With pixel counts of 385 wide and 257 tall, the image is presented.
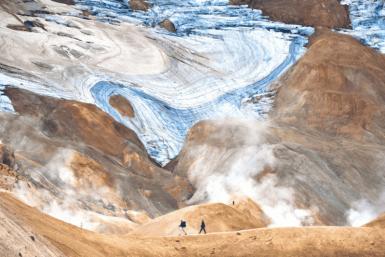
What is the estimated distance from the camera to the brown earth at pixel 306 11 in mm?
90625

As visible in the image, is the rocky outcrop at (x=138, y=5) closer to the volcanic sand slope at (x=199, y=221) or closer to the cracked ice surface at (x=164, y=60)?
the cracked ice surface at (x=164, y=60)

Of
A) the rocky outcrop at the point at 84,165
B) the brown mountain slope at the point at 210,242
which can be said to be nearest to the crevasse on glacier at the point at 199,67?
the rocky outcrop at the point at 84,165

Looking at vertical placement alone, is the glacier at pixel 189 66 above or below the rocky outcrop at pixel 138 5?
below

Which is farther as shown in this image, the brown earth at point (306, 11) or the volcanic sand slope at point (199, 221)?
Answer: the brown earth at point (306, 11)

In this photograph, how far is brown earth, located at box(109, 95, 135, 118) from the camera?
217 ft

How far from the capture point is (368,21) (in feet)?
295

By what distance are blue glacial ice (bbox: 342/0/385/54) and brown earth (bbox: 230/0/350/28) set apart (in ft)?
3.11

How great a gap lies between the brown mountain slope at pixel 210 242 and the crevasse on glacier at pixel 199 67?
3707 centimetres

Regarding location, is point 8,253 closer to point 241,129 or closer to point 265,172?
point 265,172

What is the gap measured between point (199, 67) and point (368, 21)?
71.9 ft

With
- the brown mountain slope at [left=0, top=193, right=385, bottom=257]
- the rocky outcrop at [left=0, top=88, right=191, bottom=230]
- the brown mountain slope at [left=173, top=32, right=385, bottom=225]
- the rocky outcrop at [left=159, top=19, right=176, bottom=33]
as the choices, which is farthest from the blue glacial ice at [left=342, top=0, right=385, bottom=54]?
the brown mountain slope at [left=0, top=193, right=385, bottom=257]

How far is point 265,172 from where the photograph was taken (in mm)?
57188

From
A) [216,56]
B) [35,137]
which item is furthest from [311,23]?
[35,137]

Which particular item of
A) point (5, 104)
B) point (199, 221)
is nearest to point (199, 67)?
point (5, 104)
